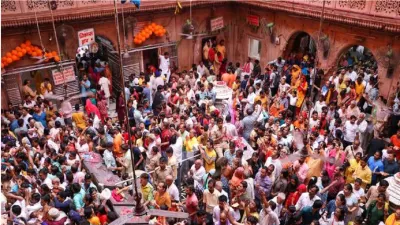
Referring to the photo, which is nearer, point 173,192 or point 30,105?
point 173,192

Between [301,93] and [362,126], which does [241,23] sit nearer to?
[301,93]

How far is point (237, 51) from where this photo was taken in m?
15.8

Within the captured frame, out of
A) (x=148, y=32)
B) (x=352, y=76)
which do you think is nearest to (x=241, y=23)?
(x=148, y=32)

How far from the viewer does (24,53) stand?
36.1 feet

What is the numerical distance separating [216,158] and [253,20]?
28.4ft

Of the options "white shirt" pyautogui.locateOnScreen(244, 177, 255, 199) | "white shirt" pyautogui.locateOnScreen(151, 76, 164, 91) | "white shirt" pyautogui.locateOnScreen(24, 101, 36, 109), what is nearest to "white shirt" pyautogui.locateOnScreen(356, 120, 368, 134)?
"white shirt" pyautogui.locateOnScreen(244, 177, 255, 199)

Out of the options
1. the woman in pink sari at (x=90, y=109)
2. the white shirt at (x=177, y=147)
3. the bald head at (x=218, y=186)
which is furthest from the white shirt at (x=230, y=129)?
the woman in pink sari at (x=90, y=109)

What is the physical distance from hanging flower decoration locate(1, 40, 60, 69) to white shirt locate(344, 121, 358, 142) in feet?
27.6

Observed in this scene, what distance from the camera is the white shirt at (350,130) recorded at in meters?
8.41

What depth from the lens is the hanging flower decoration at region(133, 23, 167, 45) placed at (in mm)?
12961

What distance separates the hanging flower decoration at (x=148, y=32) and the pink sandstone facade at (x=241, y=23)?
0.24 metres

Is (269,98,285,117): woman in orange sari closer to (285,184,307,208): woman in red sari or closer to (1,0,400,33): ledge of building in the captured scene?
(1,0,400,33): ledge of building

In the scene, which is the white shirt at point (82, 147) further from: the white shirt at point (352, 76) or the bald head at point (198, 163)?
the white shirt at point (352, 76)

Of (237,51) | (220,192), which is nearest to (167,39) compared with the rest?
(237,51)
